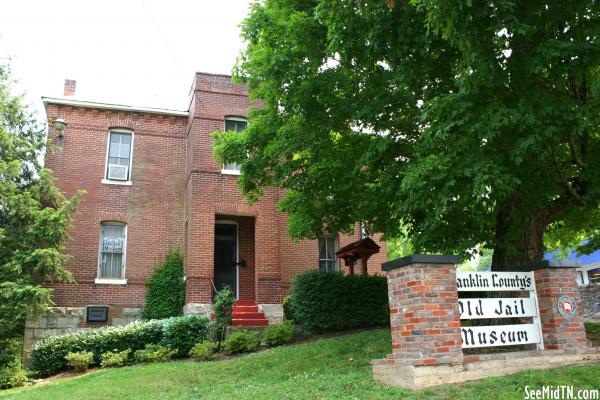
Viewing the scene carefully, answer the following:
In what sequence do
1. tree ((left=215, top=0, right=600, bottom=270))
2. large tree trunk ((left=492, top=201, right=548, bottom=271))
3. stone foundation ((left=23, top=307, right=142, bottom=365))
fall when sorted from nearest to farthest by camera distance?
tree ((left=215, top=0, right=600, bottom=270)), large tree trunk ((left=492, top=201, right=548, bottom=271)), stone foundation ((left=23, top=307, right=142, bottom=365))

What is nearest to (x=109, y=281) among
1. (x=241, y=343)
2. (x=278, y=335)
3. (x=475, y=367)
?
(x=241, y=343)

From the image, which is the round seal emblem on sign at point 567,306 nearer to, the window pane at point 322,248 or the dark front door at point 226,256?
the window pane at point 322,248

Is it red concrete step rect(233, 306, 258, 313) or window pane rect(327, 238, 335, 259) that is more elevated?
window pane rect(327, 238, 335, 259)

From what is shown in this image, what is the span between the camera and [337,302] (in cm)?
1332

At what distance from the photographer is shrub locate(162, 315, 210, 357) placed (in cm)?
1329

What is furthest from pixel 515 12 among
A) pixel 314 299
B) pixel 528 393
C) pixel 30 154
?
pixel 30 154

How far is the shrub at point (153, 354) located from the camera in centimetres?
1282

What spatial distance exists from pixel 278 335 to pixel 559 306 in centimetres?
716

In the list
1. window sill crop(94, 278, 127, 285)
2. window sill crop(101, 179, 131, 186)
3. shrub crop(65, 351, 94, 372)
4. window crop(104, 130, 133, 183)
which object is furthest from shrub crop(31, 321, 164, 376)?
window crop(104, 130, 133, 183)

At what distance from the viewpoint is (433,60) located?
8469 mm

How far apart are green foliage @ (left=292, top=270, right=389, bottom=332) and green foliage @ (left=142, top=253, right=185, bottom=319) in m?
4.74

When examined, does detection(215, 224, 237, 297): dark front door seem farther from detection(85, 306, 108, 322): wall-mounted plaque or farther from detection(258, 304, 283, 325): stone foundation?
detection(85, 306, 108, 322): wall-mounted plaque

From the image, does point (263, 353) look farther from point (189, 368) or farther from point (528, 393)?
point (528, 393)

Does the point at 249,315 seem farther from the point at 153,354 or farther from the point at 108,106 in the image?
the point at 108,106
